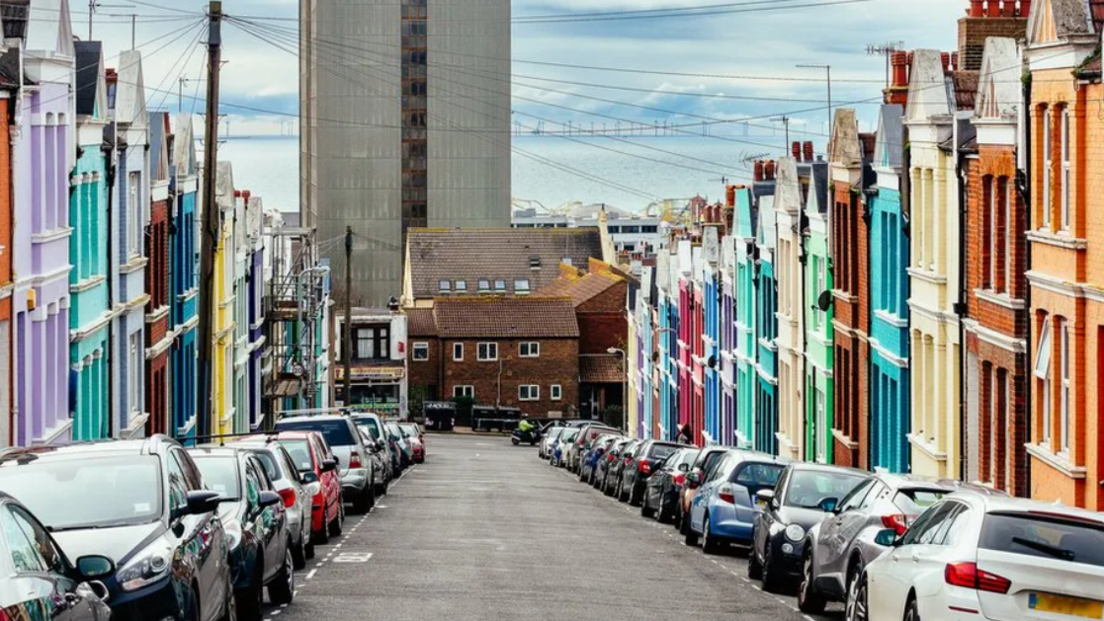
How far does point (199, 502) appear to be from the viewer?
14805 mm

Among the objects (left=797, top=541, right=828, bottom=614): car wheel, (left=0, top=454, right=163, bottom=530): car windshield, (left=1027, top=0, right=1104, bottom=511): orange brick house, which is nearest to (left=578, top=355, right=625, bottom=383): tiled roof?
(left=1027, top=0, right=1104, bottom=511): orange brick house

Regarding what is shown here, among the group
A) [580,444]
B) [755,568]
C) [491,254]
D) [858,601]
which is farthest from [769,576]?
[491,254]

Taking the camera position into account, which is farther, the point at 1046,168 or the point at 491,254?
the point at 491,254

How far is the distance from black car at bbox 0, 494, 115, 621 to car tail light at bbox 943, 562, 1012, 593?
563 cm

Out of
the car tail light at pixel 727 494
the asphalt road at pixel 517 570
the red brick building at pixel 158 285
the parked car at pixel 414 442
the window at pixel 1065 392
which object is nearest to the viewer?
the asphalt road at pixel 517 570

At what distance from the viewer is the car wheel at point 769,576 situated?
2259 cm

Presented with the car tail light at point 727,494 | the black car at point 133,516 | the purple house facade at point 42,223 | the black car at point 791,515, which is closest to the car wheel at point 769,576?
the black car at point 791,515

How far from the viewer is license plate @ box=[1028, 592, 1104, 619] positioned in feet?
43.9

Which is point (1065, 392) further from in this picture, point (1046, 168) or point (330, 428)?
point (330, 428)

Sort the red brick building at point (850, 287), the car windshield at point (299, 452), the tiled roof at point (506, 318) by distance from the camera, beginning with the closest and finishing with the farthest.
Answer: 1. the car windshield at point (299, 452)
2. the red brick building at point (850, 287)
3. the tiled roof at point (506, 318)

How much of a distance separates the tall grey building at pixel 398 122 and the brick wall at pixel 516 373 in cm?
4684

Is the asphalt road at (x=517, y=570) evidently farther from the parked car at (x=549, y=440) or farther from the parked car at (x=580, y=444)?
the parked car at (x=549, y=440)

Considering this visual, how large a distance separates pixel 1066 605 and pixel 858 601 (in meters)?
3.74

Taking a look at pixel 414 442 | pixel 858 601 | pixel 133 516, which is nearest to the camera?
pixel 133 516
